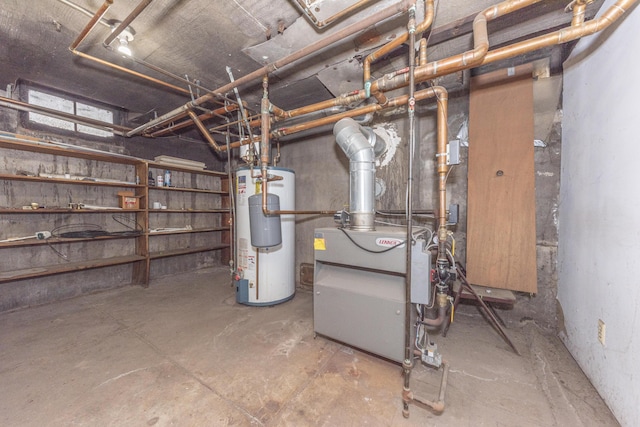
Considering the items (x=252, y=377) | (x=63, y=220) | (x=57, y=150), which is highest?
(x=57, y=150)

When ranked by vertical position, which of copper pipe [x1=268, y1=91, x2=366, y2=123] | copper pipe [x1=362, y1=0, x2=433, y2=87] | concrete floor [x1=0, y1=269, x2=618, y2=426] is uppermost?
copper pipe [x1=362, y1=0, x2=433, y2=87]

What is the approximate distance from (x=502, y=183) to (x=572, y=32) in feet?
3.67

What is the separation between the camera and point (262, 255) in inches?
105

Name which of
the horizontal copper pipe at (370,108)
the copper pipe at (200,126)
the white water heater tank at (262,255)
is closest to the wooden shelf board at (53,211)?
the copper pipe at (200,126)

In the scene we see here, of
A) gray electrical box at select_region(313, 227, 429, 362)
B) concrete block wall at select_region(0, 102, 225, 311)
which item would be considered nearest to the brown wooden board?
gray electrical box at select_region(313, 227, 429, 362)

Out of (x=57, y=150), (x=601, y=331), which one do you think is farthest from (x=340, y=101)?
(x=57, y=150)

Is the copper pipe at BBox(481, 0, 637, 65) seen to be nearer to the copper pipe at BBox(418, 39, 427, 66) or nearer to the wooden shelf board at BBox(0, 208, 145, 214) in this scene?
the copper pipe at BBox(418, 39, 427, 66)

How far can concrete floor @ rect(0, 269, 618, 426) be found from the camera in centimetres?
127

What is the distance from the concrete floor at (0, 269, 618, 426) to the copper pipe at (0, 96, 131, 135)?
2.30 meters

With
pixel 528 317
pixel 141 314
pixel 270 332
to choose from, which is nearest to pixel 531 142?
pixel 528 317

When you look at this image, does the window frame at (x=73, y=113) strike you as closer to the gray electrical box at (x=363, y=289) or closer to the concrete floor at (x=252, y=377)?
the concrete floor at (x=252, y=377)

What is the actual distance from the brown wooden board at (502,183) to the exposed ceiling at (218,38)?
405 mm

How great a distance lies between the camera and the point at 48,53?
2.12 meters

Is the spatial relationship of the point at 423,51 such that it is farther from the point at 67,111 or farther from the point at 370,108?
the point at 67,111
